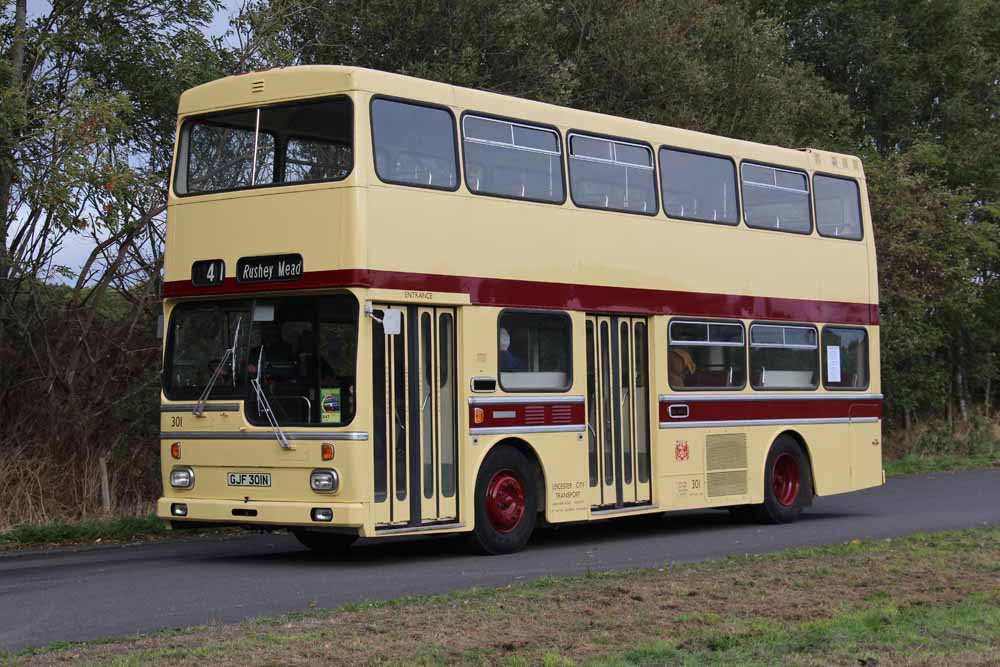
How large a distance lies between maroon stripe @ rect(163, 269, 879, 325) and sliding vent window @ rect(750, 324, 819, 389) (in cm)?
19

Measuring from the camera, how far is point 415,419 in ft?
47.2

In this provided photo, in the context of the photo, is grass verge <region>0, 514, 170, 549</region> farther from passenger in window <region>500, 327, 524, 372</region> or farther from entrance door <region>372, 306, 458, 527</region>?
passenger in window <region>500, 327, 524, 372</region>

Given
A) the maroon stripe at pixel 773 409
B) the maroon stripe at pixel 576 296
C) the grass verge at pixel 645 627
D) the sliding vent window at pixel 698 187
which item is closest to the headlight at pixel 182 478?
the maroon stripe at pixel 576 296

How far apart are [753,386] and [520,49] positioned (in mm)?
8418

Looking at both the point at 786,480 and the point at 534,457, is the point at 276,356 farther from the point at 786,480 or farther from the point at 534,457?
the point at 786,480

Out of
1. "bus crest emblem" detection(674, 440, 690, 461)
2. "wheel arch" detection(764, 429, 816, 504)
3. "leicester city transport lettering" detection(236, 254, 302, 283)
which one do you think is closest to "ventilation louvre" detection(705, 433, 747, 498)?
"bus crest emblem" detection(674, 440, 690, 461)

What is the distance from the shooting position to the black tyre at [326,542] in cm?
1570

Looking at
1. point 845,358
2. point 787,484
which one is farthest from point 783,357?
point 787,484

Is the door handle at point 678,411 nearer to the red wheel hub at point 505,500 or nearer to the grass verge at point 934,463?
the red wheel hub at point 505,500

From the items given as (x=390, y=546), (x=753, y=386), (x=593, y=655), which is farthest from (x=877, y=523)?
(x=593, y=655)

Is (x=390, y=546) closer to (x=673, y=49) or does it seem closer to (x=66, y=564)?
(x=66, y=564)

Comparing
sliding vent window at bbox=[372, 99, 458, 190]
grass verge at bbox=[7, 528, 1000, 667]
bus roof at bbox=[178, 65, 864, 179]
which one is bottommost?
grass verge at bbox=[7, 528, 1000, 667]

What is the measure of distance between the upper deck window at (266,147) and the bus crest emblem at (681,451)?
570 centimetres

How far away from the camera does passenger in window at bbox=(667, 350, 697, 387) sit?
1770cm
